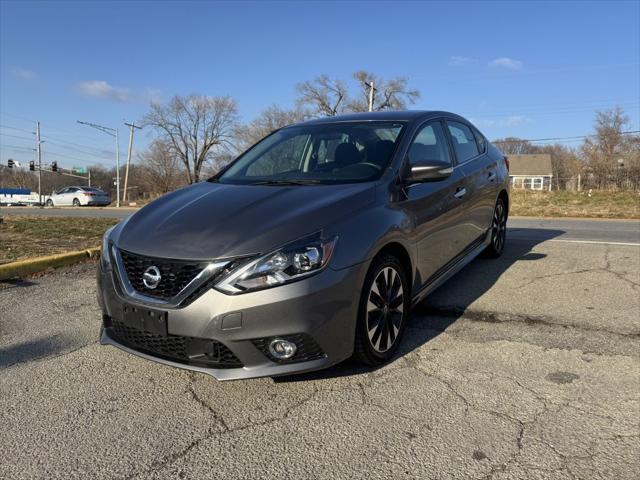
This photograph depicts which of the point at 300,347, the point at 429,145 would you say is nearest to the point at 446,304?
the point at 429,145

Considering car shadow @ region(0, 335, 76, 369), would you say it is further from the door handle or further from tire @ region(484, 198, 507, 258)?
tire @ region(484, 198, 507, 258)

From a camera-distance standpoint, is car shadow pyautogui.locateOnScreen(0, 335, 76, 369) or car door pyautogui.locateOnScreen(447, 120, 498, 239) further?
car door pyautogui.locateOnScreen(447, 120, 498, 239)

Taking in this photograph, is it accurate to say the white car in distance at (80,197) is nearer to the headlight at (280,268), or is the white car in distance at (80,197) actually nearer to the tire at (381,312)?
the tire at (381,312)

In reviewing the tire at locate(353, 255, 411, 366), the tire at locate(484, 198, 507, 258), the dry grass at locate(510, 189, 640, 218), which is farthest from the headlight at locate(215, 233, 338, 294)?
the dry grass at locate(510, 189, 640, 218)

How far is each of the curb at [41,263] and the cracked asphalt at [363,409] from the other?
1.55m

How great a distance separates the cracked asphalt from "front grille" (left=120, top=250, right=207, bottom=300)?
0.62 m

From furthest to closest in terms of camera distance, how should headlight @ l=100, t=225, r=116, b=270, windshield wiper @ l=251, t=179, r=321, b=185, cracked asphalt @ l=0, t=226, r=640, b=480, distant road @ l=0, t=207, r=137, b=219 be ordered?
distant road @ l=0, t=207, r=137, b=219 < windshield wiper @ l=251, t=179, r=321, b=185 < headlight @ l=100, t=225, r=116, b=270 < cracked asphalt @ l=0, t=226, r=640, b=480

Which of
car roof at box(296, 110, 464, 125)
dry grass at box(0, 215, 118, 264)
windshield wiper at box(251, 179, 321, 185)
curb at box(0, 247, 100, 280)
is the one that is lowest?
curb at box(0, 247, 100, 280)

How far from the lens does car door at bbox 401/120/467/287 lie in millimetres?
3557

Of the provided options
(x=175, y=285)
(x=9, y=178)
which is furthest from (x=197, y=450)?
(x=9, y=178)

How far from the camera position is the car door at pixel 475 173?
15.4 ft

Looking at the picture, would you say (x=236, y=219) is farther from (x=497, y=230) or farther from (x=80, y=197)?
(x=80, y=197)

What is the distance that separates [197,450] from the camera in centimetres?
227

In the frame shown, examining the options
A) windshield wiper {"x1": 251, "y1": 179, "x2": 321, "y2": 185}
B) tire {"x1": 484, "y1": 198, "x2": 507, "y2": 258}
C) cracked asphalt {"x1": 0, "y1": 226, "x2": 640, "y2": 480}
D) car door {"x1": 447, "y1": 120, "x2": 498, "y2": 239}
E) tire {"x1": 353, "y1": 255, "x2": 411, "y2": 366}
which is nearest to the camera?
cracked asphalt {"x1": 0, "y1": 226, "x2": 640, "y2": 480}
